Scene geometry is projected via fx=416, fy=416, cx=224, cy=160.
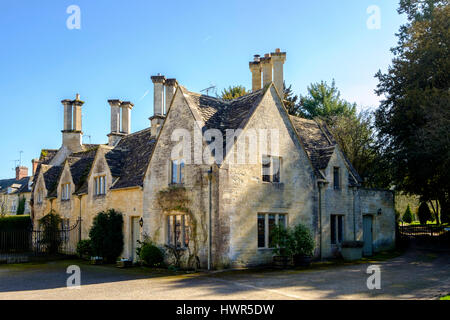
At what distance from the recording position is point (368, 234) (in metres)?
26.0

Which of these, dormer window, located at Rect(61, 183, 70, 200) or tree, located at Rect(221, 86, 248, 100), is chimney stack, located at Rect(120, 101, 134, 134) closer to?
dormer window, located at Rect(61, 183, 70, 200)

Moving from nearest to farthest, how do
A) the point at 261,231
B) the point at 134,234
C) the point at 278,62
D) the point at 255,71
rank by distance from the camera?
the point at 261,231, the point at 134,234, the point at 278,62, the point at 255,71

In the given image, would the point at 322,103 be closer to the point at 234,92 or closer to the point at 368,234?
the point at 234,92

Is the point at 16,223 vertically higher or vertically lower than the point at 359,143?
lower

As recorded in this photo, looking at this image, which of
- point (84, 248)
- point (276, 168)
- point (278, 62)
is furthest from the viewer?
point (84, 248)

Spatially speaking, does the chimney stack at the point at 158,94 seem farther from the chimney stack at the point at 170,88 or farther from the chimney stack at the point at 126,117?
the chimney stack at the point at 126,117

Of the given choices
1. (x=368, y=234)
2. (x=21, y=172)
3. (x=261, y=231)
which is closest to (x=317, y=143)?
(x=368, y=234)

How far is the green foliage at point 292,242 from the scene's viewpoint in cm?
1900

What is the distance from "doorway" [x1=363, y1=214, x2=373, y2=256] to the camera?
2566 centimetres

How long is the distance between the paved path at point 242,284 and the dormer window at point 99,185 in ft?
24.2

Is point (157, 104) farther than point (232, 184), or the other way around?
point (157, 104)

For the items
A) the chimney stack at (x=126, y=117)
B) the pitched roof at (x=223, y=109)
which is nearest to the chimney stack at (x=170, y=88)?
the pitched roof at (x=223, y=109)

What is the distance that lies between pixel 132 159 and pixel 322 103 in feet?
105
